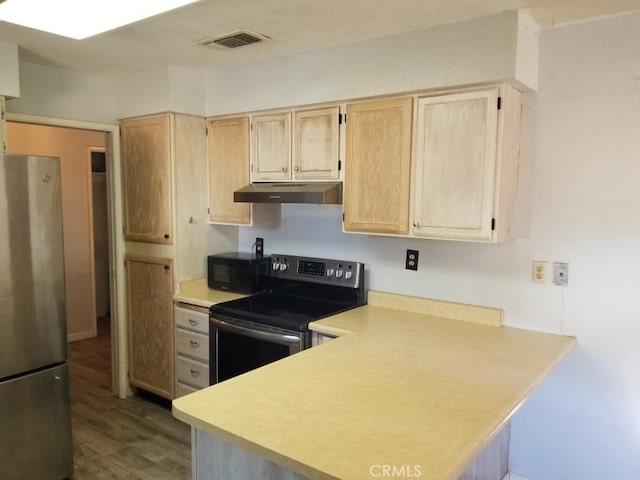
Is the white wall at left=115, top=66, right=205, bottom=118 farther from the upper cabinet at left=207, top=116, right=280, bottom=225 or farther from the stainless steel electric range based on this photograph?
the stainless steel electric range

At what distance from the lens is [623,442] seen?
2.29 meters

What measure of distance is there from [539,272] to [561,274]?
103 millimetres

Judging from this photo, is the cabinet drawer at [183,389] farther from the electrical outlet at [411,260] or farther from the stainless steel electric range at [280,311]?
the electrical outlet at [411,260]

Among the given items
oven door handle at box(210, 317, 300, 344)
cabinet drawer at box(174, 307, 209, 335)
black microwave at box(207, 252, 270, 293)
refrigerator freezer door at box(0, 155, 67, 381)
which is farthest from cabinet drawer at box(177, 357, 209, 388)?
refrigerator freezer door at box(0, 155, 67, 381)

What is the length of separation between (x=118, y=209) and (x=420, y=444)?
3040 mm

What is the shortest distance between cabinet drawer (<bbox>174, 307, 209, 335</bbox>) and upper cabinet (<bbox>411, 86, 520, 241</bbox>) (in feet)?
4.96

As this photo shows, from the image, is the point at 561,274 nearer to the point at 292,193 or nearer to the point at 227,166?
the point at 292,193

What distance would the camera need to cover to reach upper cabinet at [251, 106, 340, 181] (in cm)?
285

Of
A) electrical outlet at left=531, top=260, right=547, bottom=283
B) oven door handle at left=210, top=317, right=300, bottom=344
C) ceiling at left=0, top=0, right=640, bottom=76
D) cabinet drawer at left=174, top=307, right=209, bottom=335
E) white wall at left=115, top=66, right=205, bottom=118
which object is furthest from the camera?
white wall at left=115, top=66, right=205, bottom=118

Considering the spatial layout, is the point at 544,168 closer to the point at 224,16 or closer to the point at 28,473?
the point at 224,16

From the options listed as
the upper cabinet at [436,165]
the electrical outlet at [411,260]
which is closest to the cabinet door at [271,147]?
the upper cabinet at [436,165]

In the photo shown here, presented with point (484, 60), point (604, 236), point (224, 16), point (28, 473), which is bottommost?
point (28, 473)

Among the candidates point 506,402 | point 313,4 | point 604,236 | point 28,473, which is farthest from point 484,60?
point 28,473

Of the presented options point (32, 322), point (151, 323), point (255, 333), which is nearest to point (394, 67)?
point (255, 333)
